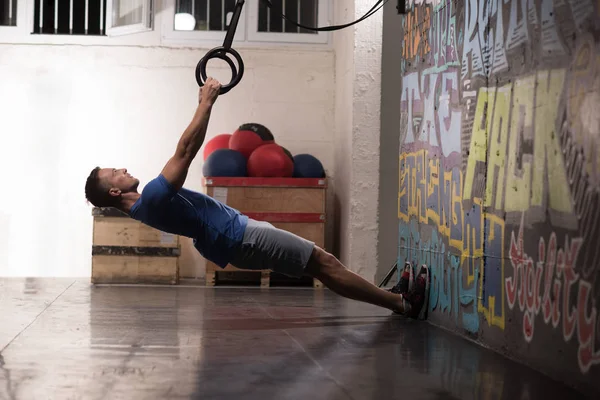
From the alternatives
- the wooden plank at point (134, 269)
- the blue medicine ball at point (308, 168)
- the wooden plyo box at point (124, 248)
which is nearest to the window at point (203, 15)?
the blue medicine ball at point (308, 168)

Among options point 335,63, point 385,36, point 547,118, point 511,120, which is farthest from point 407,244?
point 335,63

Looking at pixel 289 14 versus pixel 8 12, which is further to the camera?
pixel 289 14

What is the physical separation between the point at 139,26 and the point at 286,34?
184 cm

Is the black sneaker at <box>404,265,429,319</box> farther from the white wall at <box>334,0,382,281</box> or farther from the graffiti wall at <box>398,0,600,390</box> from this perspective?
the white wall at <box>334,0,382,281</box>

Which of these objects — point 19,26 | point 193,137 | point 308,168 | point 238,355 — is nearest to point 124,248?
point 308,168

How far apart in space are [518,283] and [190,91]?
6.68 metres

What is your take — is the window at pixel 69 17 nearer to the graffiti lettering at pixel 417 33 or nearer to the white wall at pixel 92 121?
the white wall at pixel 92 121

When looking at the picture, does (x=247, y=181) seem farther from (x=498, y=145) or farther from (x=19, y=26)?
(x=498, y=145)

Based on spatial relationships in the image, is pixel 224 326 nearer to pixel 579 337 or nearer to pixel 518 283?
pixel 518 283

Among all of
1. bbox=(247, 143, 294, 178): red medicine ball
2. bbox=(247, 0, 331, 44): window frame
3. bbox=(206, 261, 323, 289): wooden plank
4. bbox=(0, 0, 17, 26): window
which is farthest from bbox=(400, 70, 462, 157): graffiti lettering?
bbox=(0, 0, 17, 26): window

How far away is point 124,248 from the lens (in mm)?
9055

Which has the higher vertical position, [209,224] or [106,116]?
[106,116]

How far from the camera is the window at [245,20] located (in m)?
10.2

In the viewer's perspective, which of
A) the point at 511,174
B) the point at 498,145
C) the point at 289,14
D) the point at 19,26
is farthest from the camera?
the point at 289,14
